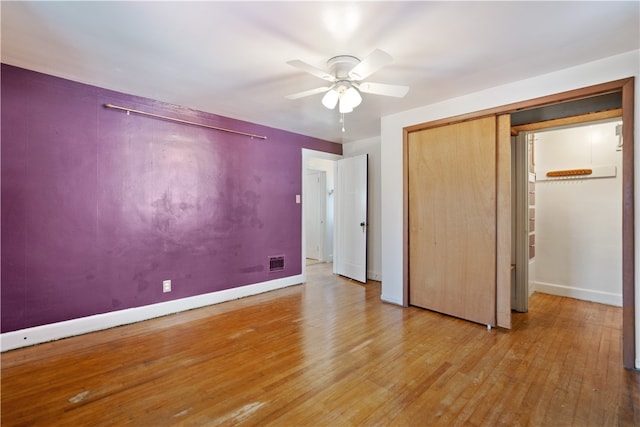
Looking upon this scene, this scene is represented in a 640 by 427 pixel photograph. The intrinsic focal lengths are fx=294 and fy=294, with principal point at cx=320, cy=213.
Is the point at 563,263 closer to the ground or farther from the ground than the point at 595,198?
closer to the ground

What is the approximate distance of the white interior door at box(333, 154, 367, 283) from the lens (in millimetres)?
4672

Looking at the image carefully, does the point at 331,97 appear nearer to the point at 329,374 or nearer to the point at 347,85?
the point at 347,85

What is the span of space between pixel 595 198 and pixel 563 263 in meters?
0.92

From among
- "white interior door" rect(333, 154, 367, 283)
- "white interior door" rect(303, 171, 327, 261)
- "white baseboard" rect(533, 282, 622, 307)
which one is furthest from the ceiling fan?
"white interior door" rect(303, 171, 327, 261)

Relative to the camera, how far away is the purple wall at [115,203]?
8.17 feet

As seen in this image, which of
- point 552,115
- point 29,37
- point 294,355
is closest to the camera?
point 29,37

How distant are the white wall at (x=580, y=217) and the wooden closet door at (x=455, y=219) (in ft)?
5.91

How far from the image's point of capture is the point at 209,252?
3652 mm

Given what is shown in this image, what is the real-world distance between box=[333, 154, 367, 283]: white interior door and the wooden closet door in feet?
3.94

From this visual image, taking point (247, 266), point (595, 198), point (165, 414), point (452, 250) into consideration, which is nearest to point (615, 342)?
point (452, 250)

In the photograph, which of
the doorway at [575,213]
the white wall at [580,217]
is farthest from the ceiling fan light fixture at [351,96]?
the white wall at [580,217]

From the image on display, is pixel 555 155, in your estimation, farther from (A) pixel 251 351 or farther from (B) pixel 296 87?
(A) pixel 251 351

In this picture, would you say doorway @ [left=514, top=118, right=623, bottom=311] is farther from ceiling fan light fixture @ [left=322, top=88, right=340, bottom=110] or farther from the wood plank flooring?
ceiling fan light fixture @ [left=322, top=88, right=340, bottom=110]

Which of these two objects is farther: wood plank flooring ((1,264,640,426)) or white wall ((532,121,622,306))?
white wall ((532,121,622,306))
